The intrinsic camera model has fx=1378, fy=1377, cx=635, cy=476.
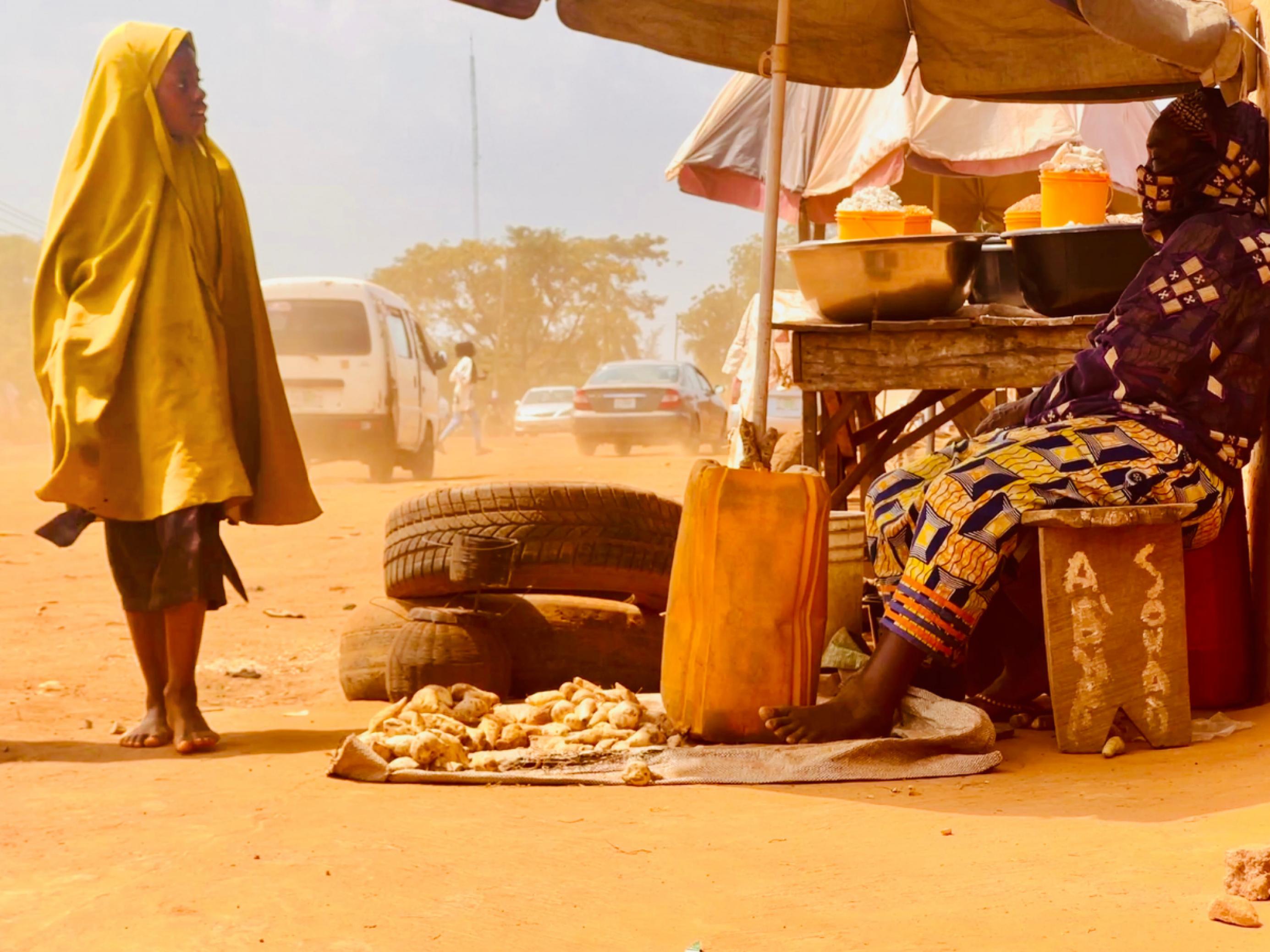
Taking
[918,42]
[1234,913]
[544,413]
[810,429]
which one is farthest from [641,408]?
[1234,913]

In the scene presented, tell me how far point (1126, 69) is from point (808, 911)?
146 inches

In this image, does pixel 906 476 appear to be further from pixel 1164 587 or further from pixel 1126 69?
pixel 1126 69

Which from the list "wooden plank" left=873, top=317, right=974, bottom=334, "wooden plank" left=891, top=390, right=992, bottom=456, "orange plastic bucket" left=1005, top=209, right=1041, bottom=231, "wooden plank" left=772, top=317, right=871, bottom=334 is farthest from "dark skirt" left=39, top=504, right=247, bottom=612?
"wooden plank" left=891, top=390, right=992, bottom=456

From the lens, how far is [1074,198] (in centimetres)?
527

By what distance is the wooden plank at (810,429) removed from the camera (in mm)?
5953

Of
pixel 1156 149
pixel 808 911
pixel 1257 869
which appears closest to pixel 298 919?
pixel 808 911

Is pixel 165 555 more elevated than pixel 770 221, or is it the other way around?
→ pixel 770 221

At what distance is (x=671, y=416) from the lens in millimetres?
23406

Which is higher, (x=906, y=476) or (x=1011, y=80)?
(x=1011, y=80)

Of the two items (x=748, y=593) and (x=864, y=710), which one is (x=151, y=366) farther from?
(x=864, y=710)

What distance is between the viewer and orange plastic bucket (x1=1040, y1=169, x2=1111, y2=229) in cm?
526

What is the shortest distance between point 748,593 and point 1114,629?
96 cm

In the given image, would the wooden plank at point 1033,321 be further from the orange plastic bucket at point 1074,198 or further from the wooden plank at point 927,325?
the orange plastic bucket at point 1074,198

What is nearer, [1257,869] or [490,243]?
[1257,869]
